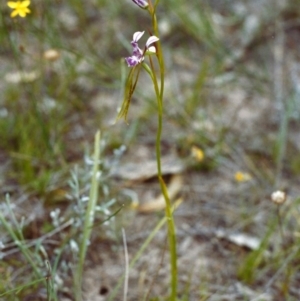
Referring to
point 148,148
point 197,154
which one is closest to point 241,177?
point 197,154

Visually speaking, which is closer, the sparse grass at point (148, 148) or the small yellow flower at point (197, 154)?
the sparse grass at point (148, 148)

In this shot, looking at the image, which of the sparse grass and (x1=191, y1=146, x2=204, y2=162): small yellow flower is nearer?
the sparse grass

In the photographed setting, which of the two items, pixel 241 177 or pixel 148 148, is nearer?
pixel 241 177

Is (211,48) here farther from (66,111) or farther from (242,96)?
(66,111)

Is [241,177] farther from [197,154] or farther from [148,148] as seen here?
[148,148]

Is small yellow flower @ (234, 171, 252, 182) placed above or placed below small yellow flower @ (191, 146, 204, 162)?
below

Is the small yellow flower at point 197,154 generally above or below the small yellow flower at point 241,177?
above

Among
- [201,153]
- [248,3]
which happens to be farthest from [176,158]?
[248,3]

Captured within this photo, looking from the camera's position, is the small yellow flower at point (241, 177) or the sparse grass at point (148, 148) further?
the small yellow flower at point (241, 177)
